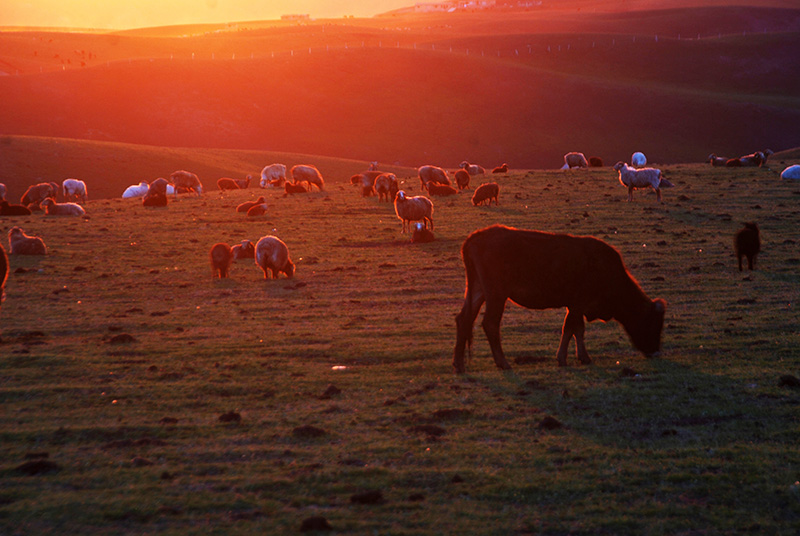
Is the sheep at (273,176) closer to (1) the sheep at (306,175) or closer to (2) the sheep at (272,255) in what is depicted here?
(1) the sheep at (306,175)

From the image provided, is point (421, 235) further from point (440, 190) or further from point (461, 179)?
point (461, 179)

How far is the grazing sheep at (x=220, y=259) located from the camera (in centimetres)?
1850

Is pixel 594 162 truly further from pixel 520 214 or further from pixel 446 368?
pixel 446 368

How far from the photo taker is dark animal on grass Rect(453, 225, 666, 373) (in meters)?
10.4

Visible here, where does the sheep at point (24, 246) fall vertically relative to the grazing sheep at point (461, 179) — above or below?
above

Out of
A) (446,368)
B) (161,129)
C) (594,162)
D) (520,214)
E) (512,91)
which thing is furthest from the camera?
(512,91)

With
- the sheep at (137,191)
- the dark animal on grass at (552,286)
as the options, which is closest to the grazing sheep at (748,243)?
the dark animal on grass at (552,286)

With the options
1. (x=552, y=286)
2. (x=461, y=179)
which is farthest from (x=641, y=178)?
(x=552, y=286)

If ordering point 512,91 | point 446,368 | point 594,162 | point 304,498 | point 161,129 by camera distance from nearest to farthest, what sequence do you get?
point 304,498
point 446,368
point 594,162
point 161,129
point 512,91

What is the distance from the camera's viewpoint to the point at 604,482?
21.6 ft

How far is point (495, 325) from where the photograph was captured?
10.5 m

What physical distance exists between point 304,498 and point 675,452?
3.70m

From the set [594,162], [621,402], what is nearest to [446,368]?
[621,402]

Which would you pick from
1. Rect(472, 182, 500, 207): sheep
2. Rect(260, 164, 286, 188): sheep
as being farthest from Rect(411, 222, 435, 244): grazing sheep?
Rect(260, 164, 286, 188): sheep
